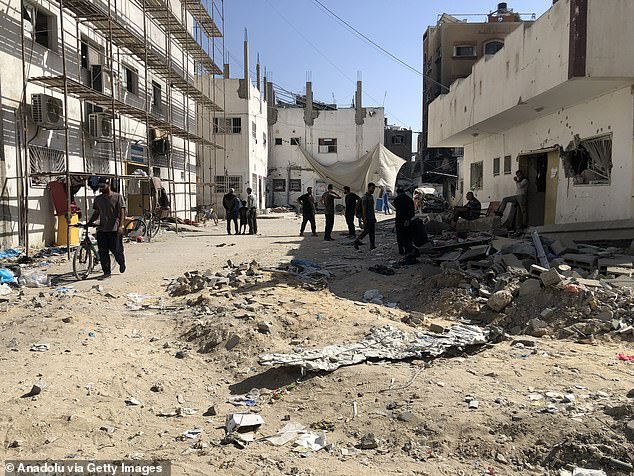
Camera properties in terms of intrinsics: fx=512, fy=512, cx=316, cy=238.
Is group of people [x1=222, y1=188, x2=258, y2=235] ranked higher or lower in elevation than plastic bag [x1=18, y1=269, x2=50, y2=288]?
higher

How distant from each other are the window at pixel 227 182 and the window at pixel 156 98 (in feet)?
35.7

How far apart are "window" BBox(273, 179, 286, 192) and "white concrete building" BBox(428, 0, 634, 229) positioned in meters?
25.0

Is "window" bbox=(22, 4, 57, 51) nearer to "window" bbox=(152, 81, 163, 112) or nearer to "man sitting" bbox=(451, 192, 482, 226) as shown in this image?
"window" bbox=(152, 81, 163, 112)

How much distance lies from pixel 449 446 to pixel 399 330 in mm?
2248

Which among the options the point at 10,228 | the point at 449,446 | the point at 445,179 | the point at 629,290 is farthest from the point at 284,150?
the point at 449,446

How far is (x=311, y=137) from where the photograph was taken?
40.1 meters

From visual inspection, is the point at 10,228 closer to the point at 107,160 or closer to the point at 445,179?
the point at 107,160

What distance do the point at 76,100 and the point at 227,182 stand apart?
17720 millimetres

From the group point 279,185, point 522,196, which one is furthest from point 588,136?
point 279,185

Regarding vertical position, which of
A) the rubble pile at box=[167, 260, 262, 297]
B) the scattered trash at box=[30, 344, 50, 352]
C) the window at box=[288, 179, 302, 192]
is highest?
the window at box=[288, 179, 302, 192]

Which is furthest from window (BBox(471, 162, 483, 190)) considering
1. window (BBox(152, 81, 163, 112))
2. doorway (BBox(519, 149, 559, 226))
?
window (BBox(152, 81, 163, 112))

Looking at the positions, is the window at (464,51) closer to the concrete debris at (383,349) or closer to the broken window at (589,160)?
the broken window at (589,160)

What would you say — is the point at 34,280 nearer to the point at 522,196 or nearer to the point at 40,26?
the point at 40,26

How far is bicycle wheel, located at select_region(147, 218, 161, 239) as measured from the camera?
15.6 metres
